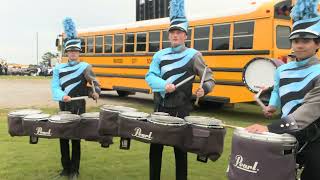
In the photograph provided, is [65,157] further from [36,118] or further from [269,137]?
[269,137]

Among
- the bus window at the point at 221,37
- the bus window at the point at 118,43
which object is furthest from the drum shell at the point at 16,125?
the bus window at the point at 118,43

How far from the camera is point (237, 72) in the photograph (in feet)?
41.2

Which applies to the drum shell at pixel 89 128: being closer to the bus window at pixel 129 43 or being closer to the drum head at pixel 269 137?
the drum head at pixel 269 137

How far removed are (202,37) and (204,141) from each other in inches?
382

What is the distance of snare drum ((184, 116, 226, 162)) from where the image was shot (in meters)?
4.16

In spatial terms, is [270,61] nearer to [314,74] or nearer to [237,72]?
[237,72]

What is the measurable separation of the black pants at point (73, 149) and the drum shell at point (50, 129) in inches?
21.5

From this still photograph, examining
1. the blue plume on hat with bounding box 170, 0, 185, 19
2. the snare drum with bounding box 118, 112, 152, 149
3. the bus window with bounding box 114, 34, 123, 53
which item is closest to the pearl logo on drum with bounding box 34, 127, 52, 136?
the snare drum with bounding box 118, 112, 152, 149

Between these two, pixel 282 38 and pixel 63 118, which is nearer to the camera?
pixel 63 118

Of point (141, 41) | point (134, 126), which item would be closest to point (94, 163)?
point (134, 126)

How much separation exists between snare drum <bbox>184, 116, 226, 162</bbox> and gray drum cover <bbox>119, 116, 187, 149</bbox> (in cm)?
8

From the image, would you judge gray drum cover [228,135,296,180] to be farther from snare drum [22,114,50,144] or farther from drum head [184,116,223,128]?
snare drum [22,114,50,144]

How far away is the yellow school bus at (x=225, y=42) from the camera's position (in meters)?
12.0

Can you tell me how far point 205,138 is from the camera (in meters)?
4.15
